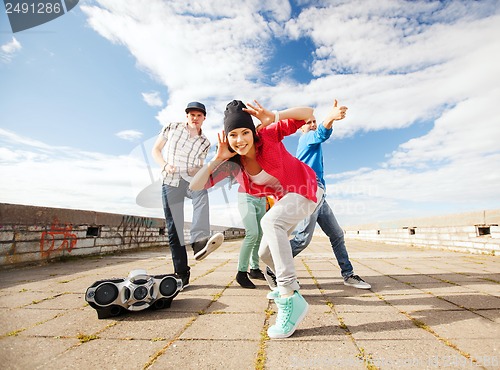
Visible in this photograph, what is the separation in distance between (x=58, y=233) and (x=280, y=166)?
5.35 metres

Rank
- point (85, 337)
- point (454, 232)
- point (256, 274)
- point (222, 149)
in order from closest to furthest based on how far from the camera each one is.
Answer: point (85, 337) → point (222, 149) → point (256, 274) → point (454, 232)

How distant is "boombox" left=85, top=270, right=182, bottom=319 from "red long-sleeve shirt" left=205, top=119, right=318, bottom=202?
1.10m

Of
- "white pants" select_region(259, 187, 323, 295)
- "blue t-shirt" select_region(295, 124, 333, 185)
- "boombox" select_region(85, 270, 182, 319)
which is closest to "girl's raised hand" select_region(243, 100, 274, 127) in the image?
"white pants" select_region(259, 187, 323, 295)

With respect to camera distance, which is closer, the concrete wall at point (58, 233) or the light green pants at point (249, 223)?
the light green pants at point (249, 223)

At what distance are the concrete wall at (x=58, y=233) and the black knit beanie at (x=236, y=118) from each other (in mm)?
4612

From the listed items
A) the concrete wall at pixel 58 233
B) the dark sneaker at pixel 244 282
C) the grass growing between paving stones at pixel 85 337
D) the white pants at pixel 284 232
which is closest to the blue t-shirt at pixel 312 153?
the white pants at pixel 284 232

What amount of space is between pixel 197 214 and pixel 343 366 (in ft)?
6.87

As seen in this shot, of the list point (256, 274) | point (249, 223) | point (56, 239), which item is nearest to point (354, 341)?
point (249, 223)

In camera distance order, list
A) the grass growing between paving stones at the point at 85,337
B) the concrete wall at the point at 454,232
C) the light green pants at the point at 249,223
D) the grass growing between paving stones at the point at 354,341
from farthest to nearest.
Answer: the concrete wall at the point at 454,232 → the light green pants at the point at 249,223 → the grass growing between paving stones at the point at 85,337 → the grass growing between paving stones at the point at 354,341

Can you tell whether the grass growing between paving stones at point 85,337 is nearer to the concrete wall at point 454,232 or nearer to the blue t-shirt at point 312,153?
the blue t-shirt at point 312,153

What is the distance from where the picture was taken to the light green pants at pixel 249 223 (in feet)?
10.6

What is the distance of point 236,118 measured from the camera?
2.03m

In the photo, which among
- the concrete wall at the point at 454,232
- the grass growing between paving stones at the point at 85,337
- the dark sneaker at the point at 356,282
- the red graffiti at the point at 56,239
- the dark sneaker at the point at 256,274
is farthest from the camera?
the concrete wall at the point at 454,232

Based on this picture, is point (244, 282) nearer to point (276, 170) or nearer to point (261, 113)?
point (276, 170)
